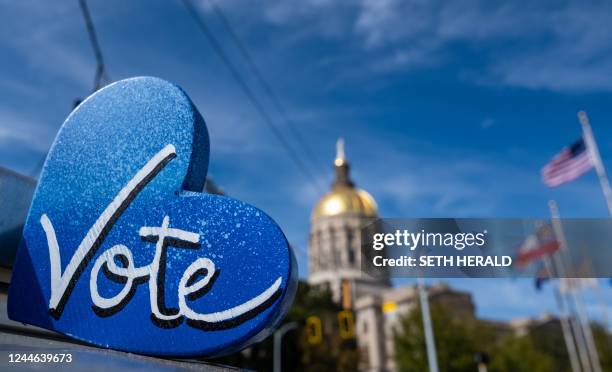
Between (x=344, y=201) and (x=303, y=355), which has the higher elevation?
(x=344, y=201)

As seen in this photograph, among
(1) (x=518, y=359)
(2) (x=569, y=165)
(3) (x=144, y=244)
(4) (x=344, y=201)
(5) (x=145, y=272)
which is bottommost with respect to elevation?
(5) (x=145, y=272)

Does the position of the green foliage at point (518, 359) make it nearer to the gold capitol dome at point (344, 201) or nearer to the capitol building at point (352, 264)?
the capitol building at point (352, 264)

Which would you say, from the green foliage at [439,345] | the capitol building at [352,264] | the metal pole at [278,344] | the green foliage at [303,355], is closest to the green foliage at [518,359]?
the green foliage at [439,345]

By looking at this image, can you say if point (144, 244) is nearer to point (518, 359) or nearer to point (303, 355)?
point (303, 355)

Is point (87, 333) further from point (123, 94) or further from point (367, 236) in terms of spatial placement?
point (367, 236)

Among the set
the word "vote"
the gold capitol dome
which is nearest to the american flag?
the word "vote"

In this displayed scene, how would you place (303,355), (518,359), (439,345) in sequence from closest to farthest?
(439,345) < (303,355) < (518,359)

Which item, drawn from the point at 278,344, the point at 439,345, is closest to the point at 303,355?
the point at 278,344

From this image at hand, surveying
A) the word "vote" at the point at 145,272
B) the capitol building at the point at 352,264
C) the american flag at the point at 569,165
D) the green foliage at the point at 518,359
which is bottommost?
the word "vote" at the point at 145,272
